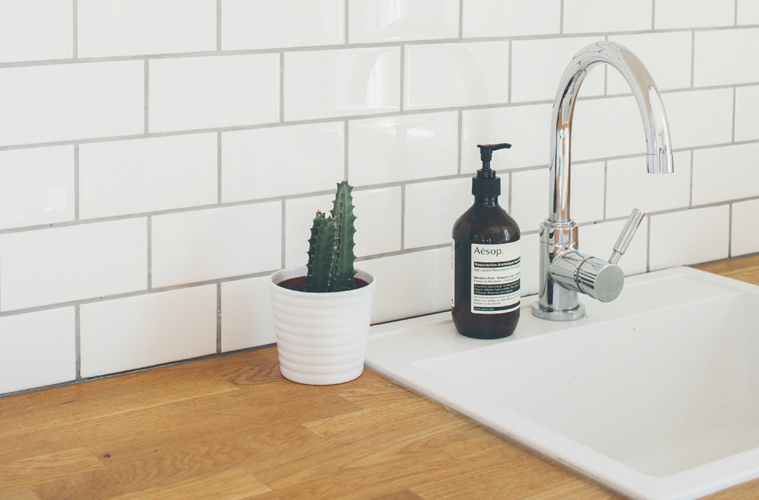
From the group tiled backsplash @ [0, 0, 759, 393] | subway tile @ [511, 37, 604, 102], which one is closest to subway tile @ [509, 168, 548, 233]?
tiled backsplash @ [0, 0, 759, 393]

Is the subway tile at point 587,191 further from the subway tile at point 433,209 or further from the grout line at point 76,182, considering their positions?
the grout line at point 76,182

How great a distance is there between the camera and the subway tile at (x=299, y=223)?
973 mm

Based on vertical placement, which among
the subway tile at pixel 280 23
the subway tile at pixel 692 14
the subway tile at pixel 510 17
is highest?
the subway tile at pixel 692 14

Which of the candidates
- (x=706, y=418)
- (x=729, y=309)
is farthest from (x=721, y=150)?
(x=706, y=418)

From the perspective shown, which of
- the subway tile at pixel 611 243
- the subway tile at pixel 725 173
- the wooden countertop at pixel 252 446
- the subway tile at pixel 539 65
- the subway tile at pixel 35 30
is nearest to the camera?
the wooden countertop at pixel 252 446

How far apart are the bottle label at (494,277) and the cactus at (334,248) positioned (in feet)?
0.53

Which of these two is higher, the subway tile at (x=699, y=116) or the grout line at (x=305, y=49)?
the grout line at (x=305, y=49)

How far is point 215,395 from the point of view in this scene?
0.86m

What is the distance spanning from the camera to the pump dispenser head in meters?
0.96

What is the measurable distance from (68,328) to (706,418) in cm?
82

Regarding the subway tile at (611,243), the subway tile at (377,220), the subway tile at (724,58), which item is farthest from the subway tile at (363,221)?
the subway tile at (724,58)

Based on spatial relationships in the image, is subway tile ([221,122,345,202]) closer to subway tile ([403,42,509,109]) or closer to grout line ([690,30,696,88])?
subway tile ([403,42,509,109])

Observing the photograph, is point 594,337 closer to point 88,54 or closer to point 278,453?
point 278,453

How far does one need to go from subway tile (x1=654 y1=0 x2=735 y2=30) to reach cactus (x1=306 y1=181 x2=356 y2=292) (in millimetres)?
632
